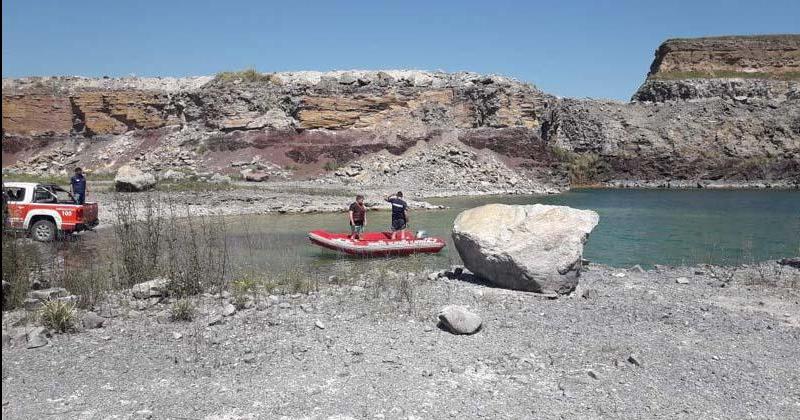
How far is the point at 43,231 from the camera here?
58.2ft

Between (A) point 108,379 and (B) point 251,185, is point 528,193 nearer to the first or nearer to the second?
(B) point 251,185

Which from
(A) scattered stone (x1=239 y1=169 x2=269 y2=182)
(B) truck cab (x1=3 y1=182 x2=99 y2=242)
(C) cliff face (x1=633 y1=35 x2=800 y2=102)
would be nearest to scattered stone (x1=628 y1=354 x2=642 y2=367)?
(B) truck cab (x1=3 y1=182 x2=99 y2=242)

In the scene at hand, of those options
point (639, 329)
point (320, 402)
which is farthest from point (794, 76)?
point (320, 402)

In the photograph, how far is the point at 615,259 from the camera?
1869cm

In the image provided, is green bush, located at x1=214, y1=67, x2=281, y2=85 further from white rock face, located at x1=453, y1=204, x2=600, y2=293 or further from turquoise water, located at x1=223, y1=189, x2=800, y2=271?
white rock face, located at x1=453, y1=204, x2=600, y2=293

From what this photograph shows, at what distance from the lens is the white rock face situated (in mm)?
11352

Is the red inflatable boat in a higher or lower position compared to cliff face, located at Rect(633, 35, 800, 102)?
lower

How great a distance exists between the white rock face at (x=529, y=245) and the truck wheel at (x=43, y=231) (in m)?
12.5

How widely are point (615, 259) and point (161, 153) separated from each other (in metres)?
42.1

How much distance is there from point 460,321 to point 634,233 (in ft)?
60.9

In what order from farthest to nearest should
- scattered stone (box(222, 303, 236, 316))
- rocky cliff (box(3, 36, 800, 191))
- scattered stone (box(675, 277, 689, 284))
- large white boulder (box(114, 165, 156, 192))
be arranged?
rocky cliff (box(3, 36, 800, 191)) → large white boulder (box(114, 165, 156, 192)) → scattered stone (box(675, 277, 689, 284)) → scattered stone (box(222, 303, 236, 316))

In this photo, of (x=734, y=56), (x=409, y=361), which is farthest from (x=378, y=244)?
(x=734, y=56)

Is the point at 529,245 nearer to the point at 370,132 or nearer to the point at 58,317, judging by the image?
the point at 58,317

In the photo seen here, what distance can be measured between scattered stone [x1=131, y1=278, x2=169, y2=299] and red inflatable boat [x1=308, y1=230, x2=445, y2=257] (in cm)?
744
